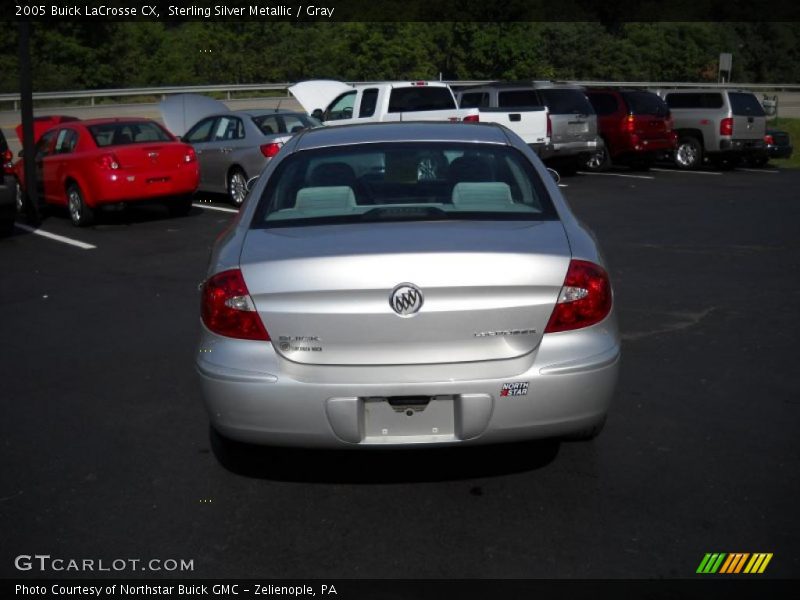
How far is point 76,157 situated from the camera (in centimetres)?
1551

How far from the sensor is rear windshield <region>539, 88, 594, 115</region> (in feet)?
75.1

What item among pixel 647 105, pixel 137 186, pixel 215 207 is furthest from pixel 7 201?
pixel 647 105

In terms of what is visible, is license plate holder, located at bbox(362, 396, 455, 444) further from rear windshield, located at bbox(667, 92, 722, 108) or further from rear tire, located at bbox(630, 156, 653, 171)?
rear windshield, located at bbox(667, 92, 722, 108)

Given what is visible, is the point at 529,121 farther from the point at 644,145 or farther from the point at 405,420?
the point at 405,420

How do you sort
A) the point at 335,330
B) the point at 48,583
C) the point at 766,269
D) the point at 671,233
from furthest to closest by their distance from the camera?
the point at 671,233, the point at 766,269, the point at 335,330, the point at 48,583

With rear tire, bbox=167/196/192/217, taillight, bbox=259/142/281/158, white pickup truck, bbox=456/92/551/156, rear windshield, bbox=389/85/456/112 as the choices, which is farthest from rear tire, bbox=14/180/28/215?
white pickup truck, bbox=456/92/551/156

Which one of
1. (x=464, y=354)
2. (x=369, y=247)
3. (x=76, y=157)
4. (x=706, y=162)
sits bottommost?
(x=706, y=162)

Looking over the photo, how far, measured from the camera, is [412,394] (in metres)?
4.39

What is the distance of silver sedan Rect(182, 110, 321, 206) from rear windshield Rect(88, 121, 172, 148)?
58.1 inches

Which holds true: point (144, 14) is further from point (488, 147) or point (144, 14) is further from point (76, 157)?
point (488, 147)

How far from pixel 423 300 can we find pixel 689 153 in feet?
71.6


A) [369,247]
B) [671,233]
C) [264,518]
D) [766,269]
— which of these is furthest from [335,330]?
[671,233]

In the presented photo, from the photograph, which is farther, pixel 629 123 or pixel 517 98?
pixel 629 123

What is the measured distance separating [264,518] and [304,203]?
1530mm
